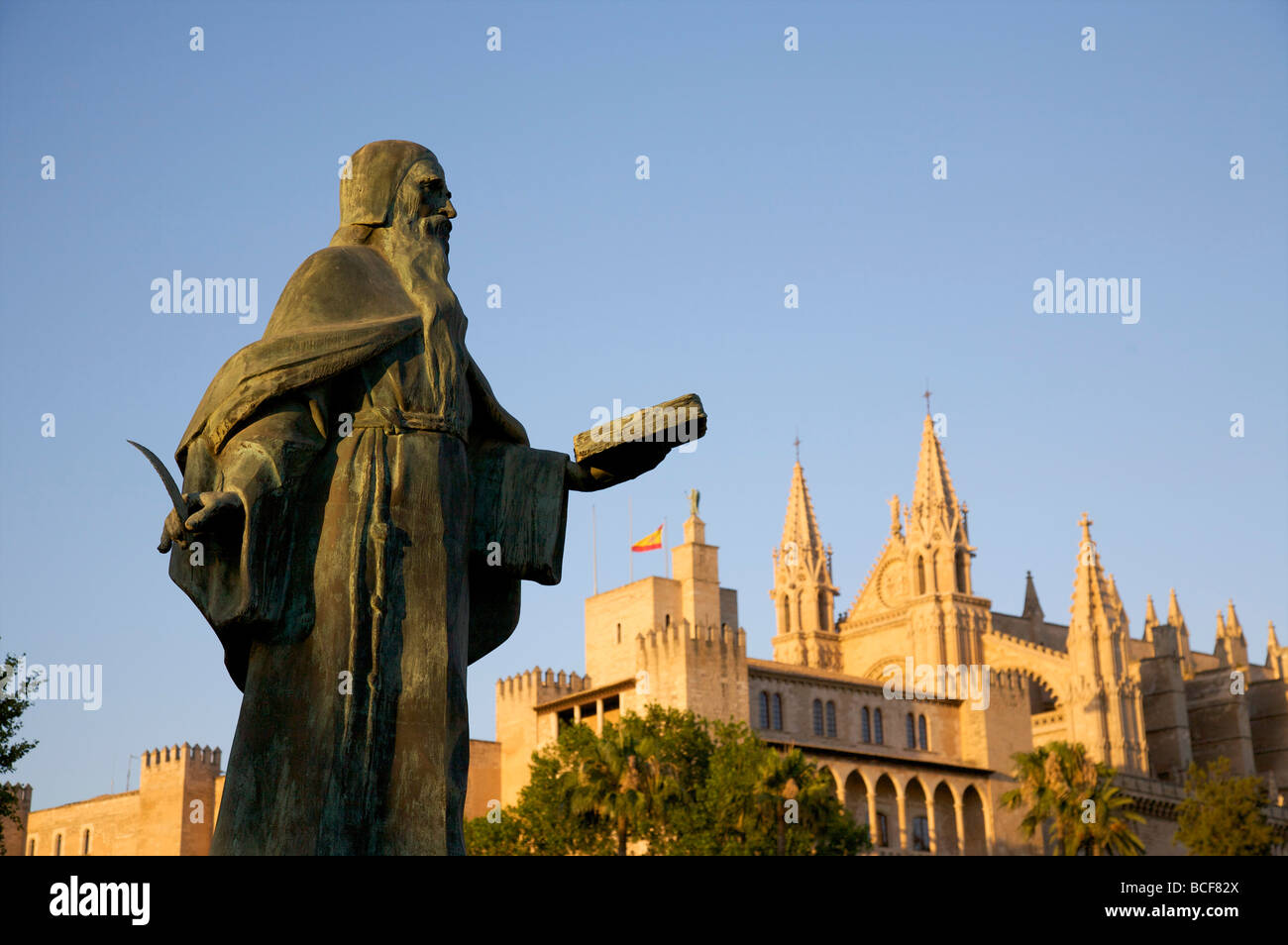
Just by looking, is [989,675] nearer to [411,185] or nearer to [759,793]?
[759,793]

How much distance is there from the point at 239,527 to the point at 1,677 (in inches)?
1064

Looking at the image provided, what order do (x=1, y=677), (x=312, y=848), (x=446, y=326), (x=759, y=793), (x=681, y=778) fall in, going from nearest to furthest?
(x=312, y=848), (x=446, y=326), (x=1, y=677), (x=759, y=793), (x=681, y=778)

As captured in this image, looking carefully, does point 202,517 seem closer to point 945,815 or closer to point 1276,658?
point 945,815

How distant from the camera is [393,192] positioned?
7.70 metres

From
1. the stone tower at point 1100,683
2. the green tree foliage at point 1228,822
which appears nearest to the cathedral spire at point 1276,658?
the stone tower at point 1100,683

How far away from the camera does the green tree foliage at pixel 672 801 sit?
160 feet

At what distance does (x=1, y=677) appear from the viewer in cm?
3148

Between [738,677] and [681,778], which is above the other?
[738,677]

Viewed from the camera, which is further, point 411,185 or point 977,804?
point 977,804

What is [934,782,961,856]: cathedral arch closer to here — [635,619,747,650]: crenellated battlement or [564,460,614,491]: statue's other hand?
[635,619,747,650]: crenellated battlement

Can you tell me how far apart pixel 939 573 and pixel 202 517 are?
87491mm

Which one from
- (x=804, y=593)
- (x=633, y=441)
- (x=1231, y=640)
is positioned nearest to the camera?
(x=633, y=441)

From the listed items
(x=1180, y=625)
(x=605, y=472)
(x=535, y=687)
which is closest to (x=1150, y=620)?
(x=1180, y=625)
